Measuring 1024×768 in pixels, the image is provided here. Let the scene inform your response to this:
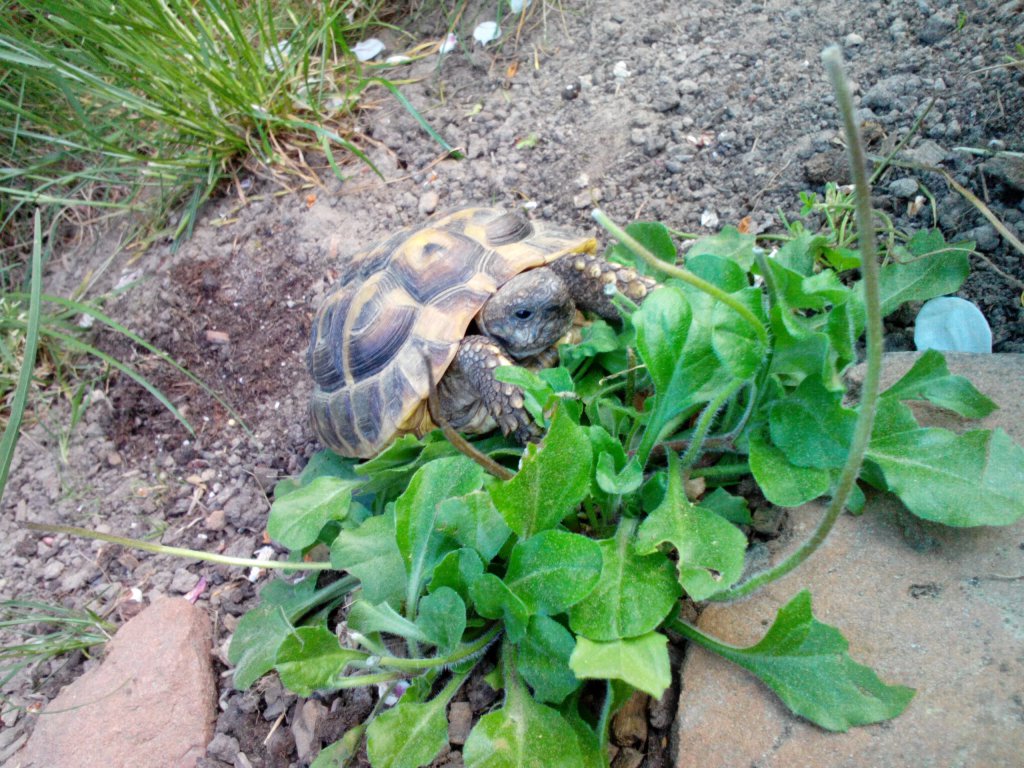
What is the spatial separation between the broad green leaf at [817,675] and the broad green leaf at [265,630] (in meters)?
1.08

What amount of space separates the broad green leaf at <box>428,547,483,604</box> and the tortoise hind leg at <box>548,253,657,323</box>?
960mm

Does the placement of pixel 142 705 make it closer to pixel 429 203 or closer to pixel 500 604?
pixel 500 604

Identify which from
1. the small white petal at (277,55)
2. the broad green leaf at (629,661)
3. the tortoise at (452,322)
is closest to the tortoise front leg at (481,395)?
the tortoise at (452,322)

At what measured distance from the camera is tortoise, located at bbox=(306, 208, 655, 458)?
2.08 meters

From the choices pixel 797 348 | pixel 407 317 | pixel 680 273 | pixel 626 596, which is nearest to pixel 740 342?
pixel 797 348

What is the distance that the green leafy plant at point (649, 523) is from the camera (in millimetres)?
1287

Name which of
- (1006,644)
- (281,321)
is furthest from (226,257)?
(1006,644)

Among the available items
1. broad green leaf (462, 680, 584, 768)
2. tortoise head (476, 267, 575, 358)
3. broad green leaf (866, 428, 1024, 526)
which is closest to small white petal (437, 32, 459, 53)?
tortoise head (476, 267, 575, 358)

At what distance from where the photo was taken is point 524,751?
4.28ft

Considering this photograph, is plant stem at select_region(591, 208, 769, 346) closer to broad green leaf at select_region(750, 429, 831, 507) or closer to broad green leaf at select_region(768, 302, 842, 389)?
broad green leaf at select_region(768, 302, 842, 389)

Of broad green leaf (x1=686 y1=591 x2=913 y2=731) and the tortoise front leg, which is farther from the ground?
the tortoise front leg

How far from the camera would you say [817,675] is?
1256 millimetres

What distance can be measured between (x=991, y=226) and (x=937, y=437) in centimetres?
87

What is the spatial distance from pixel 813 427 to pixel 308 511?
1222mm
